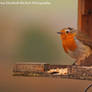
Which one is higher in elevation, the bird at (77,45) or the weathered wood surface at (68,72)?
the bird at (77,45)

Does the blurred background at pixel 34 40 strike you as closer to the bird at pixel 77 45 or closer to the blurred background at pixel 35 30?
the blurred background at pixel 35 30

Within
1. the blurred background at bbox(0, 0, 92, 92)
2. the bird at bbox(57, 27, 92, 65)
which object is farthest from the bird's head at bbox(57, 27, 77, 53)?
the blurred background at bbox(0, 0, 92, 92)

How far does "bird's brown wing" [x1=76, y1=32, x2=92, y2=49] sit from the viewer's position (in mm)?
1387

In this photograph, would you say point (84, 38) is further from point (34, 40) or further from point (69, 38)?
point (34, 40)

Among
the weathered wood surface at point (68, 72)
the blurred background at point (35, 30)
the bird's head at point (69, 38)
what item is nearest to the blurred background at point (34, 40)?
the blurred background at point (35, 30)

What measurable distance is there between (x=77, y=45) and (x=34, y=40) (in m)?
0.63

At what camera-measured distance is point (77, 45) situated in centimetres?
144

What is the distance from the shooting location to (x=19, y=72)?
1266 millimetres

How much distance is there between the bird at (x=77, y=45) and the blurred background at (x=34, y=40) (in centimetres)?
21

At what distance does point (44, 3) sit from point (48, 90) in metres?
0.69

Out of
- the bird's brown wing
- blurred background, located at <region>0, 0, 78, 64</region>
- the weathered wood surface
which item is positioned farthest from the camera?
blurred background, located at <region>0, 0, 78, 64</region>

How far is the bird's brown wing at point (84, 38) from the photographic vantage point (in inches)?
54.6

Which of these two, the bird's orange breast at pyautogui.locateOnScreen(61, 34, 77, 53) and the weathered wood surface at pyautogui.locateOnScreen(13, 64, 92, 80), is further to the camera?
the bird's orange breast at pyautogui.locateOnScreen(61, 34, 77, 53)

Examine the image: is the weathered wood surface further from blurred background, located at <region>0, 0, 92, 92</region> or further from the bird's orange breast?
blurred background, located at <region>0, 0, 92, 92</region>
